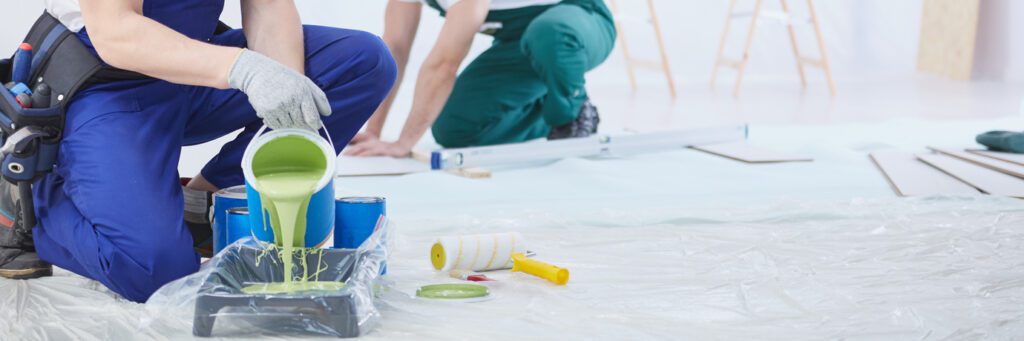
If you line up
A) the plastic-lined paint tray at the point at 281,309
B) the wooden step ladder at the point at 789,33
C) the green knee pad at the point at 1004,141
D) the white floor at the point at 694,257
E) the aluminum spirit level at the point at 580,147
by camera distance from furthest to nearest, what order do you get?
the wooden step ladder at the point at 789,33 → the green knee pad at the point at 1004,141 → the aluminum spirit level at the point at 580,147 → the white floor at the point at 694,257 → the plastic-lined paint tray at the point at 281,309

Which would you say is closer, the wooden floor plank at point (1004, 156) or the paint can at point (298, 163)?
the paint can at point (298, 163)

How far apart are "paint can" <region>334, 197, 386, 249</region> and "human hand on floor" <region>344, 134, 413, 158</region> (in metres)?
1.56

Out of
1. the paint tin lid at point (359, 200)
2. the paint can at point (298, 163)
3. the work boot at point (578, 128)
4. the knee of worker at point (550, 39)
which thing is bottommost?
the work boot at point (578, 128)

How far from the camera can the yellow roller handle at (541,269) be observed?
1.89 m

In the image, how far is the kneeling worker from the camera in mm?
1720

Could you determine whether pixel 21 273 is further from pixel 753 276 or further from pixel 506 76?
pixel 506 76

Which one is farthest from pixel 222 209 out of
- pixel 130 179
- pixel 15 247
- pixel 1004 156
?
pixel 1004 156

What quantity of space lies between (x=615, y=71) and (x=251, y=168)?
5170mm

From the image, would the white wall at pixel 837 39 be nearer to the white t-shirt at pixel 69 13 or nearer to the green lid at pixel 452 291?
the white t-shirt at pixel 69 13

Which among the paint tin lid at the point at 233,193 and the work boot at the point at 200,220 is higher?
the paint tin lid at the point at 233,193

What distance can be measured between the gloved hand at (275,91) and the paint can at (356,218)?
21 cm

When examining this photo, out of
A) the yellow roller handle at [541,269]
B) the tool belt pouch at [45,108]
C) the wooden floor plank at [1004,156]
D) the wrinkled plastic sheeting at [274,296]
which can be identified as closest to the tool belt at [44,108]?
the tool belt pouch at [45,108]

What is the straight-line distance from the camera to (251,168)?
5.54 feet

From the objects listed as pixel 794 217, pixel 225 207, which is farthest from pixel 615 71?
pixel 225 207
